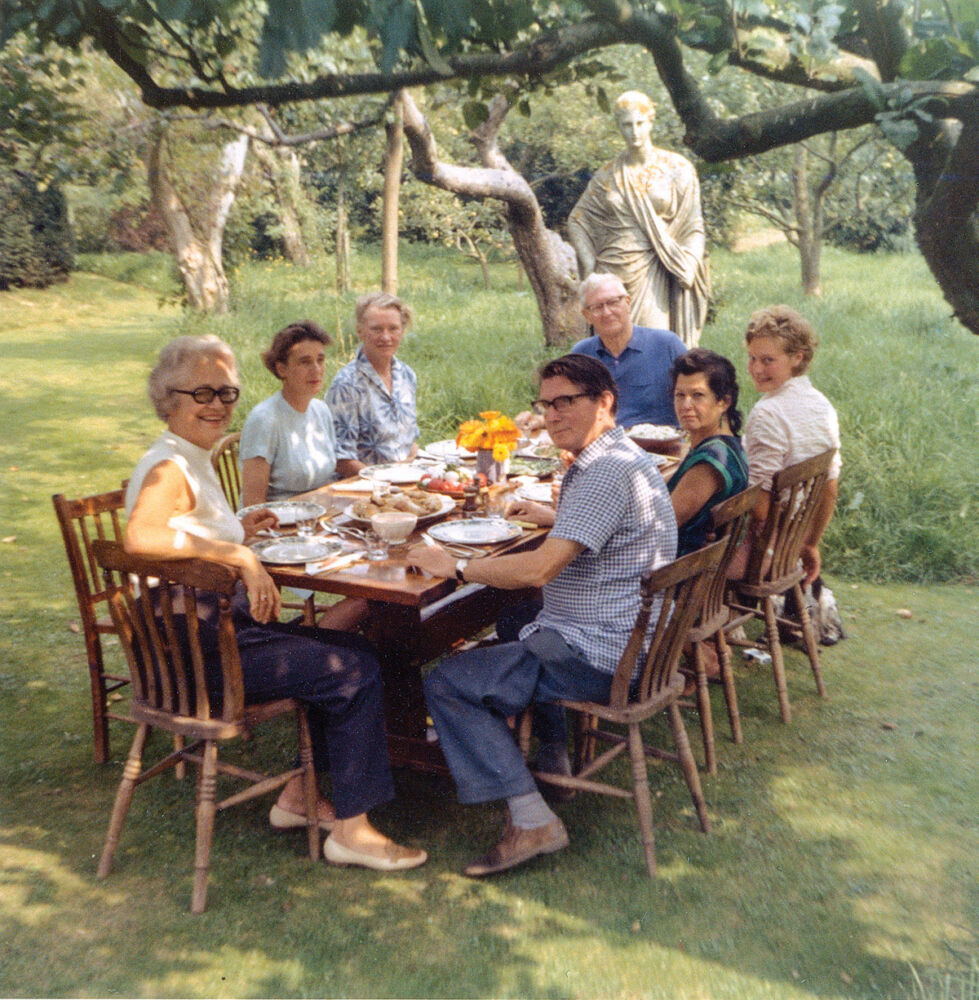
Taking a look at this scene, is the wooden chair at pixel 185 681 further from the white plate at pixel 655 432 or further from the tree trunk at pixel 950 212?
the white plate at pixel 655 432

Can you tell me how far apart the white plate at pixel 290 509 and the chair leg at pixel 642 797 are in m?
1.40

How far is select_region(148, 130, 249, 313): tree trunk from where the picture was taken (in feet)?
44.8

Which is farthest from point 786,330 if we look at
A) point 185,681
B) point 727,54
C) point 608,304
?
point 185,681

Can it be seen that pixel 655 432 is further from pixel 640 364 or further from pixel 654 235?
pixel 654 235

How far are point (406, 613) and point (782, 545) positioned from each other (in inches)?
63.2

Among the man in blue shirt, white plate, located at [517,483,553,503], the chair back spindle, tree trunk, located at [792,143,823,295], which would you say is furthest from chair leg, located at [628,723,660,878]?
tree trunk, located at [792,143,823,295]

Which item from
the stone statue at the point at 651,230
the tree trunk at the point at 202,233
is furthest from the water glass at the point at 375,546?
the tree trunk at the point at 202,233

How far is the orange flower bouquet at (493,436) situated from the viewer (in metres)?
3.87

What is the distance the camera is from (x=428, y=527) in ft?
11.6

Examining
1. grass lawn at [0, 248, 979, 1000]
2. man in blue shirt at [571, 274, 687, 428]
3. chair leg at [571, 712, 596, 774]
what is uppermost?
man in blue shirt at [571, 274, 687, 428]

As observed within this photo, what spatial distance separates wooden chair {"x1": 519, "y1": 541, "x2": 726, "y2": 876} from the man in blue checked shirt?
0.29 ft

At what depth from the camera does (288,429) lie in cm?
425

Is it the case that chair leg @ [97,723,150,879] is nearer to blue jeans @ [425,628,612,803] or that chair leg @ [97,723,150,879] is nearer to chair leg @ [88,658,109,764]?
chair leg @ [88,658,109,764]

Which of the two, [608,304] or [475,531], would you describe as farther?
[608,304]
